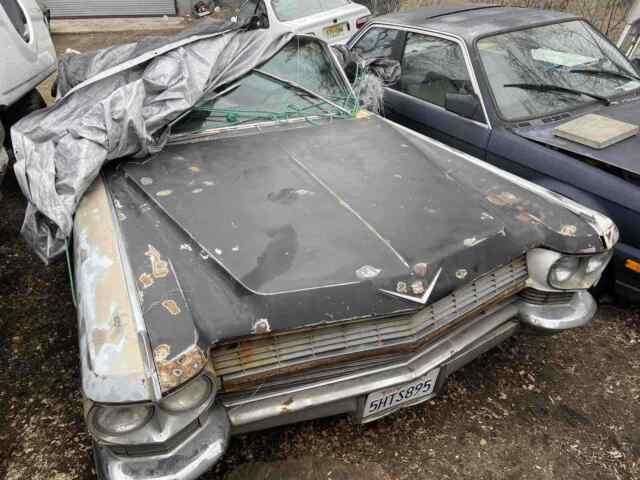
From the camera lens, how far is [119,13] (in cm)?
1219

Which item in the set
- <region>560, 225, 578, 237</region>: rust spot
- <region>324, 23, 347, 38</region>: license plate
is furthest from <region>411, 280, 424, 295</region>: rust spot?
<region>324, 23, 347, 38</region>: license plate

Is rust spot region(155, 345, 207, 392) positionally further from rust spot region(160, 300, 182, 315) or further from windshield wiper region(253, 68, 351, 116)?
windshield wiper region(253, 68, 351, 116)

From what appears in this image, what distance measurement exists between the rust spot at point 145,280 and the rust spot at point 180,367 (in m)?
0.33

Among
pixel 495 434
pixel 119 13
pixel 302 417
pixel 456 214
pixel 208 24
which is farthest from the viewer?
pixel 119 13

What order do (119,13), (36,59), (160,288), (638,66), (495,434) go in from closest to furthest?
(160,288) → (495,434) → (638,66) → (36,59) → (119,13)

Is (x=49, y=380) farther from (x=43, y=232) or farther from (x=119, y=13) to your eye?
(x=119, y=13)

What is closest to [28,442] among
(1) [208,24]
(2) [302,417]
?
(2) [302,417]

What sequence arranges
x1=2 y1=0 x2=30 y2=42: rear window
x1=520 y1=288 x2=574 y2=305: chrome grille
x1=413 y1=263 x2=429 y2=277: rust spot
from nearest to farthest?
x1=413 y1=263 x2=429 y2=277: rust spot → x1=520 y1=288 x2=574 y2=305: chrome grille → x1=2 y1=0 x2=30 y2=42: rear window

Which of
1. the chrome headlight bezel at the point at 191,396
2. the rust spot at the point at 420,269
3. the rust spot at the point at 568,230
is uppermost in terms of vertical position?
the rust spot at the point at 420,269

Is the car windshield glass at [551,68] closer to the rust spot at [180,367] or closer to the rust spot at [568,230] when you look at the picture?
the rust spot at [568,230]

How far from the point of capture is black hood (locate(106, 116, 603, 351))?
1.73 metres

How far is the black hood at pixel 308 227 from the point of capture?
173 centimetres

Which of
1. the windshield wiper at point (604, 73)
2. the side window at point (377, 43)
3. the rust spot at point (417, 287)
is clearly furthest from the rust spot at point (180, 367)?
the side window at point (377, 43)

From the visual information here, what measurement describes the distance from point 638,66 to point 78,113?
15.1 ft
